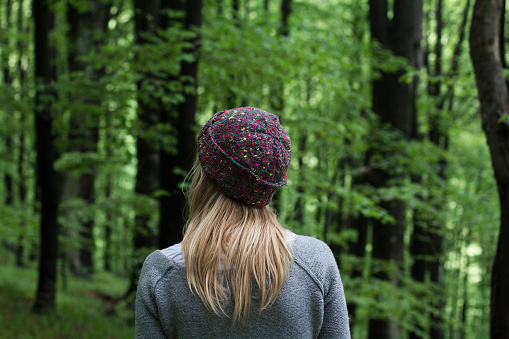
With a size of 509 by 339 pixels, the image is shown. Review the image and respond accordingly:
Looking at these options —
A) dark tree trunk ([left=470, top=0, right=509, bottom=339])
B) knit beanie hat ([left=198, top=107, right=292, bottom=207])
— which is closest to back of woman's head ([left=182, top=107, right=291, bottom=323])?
knit beanie hat ([left=198, top=107, right=292, bottom=207])

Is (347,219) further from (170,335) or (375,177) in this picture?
(170,335)

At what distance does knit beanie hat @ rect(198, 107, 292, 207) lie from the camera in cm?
151

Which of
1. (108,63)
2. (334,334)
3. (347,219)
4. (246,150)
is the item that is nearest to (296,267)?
(334,334)

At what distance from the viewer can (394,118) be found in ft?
26.0

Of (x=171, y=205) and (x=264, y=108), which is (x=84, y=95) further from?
(x=264, y=108)

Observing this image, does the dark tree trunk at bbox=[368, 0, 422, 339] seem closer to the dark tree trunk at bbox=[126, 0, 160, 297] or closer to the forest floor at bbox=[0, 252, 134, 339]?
the dark tree trunk at bbox=[126, 0, 160, 297]

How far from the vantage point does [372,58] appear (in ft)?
22.0

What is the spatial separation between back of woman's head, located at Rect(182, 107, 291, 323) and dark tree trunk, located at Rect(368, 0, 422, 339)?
661cm

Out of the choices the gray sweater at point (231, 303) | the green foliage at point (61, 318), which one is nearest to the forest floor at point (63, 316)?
the green foliage at point (61, 318)

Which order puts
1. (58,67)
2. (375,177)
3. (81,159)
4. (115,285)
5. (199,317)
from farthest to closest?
(115,285)
(58,67)
(375,177)
(81,159)
(199,317)

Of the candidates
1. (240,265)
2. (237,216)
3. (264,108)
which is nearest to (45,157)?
(264,108)

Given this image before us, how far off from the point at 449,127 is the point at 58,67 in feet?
36.8

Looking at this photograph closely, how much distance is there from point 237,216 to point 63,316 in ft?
24.6

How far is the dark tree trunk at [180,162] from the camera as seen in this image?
219 inches
